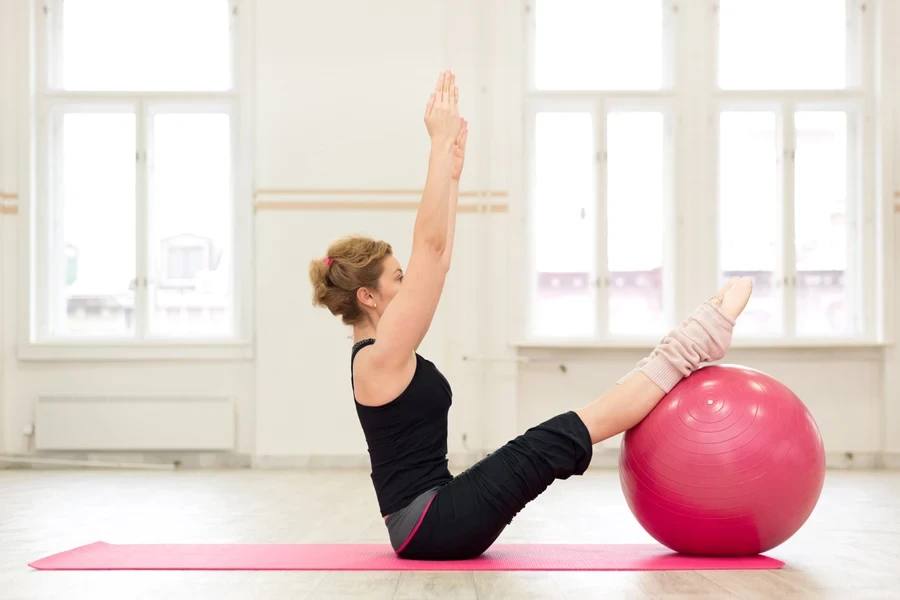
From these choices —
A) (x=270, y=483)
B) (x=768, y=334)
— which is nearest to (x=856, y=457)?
(x=768, y=334)

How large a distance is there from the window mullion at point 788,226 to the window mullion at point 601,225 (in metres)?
1.11

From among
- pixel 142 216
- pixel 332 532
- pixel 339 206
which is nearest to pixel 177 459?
pixel 142 216

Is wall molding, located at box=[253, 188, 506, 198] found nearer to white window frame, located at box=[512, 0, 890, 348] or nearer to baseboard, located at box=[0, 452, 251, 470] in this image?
white window frame, located at box=[512, 0, 890, 348]

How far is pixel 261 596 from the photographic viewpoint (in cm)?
218

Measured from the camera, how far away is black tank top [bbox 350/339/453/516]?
7.88 ft

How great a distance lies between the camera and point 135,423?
5777mm

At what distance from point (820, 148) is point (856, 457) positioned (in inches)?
76.5

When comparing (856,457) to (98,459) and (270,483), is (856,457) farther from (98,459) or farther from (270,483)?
(98,459)

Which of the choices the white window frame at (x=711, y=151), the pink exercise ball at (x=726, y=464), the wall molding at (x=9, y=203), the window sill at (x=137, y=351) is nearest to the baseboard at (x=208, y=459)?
the window sill at (x=137, y=351)

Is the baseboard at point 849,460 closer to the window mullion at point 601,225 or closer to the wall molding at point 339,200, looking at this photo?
the window mullion at point 601,225

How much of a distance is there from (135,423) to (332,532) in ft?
9.56

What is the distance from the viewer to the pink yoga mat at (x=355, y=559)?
8.10 ft

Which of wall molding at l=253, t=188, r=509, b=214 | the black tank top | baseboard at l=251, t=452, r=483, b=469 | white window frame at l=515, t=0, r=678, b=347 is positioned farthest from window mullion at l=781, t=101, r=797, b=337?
the black tank top

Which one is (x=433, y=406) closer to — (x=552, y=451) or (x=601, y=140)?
(x=552, y=451)
